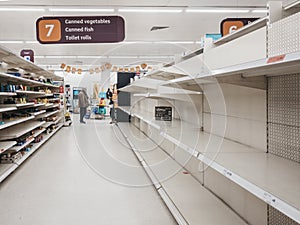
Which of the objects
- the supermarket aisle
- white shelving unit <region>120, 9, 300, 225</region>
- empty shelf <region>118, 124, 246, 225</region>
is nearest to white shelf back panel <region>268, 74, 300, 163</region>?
white shelving unit <region>120, 9, 300, 225</region>

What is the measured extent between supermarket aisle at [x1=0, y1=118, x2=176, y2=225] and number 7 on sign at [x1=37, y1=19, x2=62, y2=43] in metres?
2.36

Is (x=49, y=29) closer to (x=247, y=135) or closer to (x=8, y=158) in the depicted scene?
(x=8, y=158)

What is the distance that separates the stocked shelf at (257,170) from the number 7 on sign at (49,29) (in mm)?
4229

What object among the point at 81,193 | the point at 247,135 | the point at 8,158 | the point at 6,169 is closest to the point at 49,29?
the point at 8,158

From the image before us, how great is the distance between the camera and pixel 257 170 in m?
1.81

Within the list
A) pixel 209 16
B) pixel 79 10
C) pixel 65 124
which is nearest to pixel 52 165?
pixel 79 10

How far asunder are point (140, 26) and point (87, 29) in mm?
4121

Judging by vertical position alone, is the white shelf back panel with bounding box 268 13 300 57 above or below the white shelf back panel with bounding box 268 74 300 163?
above

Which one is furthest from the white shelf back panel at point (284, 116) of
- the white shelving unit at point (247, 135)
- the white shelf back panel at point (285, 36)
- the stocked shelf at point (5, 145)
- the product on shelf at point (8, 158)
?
the product on shelf at point (8, 158)

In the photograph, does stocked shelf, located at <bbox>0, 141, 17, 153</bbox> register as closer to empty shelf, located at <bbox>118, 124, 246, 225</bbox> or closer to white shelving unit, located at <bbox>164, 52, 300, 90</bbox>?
empty shelf, located at <bbox>118, 124, 246, 225</bbox>

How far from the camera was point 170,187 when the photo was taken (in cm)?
365

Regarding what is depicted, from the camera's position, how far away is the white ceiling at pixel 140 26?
23.9ft

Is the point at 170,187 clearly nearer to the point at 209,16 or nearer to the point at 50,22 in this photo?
the point at 50,22

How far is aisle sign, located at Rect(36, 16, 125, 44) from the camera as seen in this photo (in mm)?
6000
